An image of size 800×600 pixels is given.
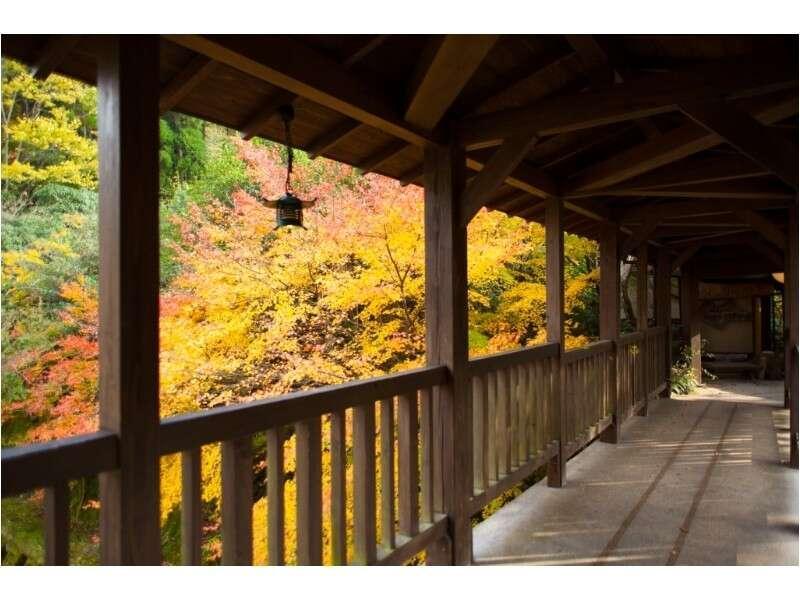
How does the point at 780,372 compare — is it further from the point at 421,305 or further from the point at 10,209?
the point at 10,209

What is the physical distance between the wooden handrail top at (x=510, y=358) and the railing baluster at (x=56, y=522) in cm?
194

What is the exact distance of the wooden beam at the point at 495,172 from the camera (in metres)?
2.69

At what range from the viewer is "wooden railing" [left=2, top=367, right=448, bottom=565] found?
1.36 m

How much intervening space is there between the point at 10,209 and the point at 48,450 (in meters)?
9.16

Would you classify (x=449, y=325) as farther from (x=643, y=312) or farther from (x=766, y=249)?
(x=766, y=249)

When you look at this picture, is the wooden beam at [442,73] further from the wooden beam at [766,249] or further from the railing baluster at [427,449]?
the wooden beam at [766,249]

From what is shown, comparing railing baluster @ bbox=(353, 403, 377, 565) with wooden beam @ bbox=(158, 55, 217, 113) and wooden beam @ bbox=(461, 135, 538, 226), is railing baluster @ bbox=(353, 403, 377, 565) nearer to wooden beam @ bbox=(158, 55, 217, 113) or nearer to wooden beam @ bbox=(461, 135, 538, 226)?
wooden beam @ bbox=(461, 135, 538, 226)

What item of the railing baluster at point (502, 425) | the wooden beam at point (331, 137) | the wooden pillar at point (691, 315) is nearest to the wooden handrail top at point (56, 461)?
the wooden beam at point (331, 137)

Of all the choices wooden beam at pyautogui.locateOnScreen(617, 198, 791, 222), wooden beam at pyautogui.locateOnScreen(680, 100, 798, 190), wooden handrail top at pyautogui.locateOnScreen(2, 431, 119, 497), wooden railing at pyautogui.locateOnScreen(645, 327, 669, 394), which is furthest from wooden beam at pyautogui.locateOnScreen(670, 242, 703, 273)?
wooden handrail top at pyautogui.locateOnScreen(2, 431, 119, 497)

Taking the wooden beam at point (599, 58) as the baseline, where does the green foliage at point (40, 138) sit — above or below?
above

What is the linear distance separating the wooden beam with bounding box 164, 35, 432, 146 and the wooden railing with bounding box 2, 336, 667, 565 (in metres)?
1.01
